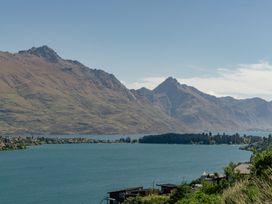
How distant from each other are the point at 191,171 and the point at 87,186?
52.2m

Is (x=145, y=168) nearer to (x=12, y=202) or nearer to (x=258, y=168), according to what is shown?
(x=12, y=202)

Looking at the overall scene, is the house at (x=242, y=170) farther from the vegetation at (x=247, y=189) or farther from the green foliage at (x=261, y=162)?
the green foliage at (x=261, y=162)

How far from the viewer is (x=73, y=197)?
118875mm

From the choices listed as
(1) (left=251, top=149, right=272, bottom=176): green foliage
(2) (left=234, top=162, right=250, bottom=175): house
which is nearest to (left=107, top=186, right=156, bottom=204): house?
(2) (left=234, top=162, right=250, bottom=175): house

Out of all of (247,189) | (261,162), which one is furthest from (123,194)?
(247,189)

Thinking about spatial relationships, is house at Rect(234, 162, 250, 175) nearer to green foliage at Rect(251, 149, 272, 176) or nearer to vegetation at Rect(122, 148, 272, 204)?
vegetation at Rect(122, 148, 272, 204)

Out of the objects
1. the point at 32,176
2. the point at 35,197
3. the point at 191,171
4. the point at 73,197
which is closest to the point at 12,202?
the point at 35,197

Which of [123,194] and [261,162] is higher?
[261,162]

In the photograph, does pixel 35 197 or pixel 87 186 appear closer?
pixel 35 197

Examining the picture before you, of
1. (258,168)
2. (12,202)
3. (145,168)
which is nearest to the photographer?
(258,168)

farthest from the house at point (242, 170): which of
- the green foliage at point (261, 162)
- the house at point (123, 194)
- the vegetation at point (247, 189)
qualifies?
the house at point (123, 194)

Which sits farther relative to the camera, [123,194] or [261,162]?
[123,194]

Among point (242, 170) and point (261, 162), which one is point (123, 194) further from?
point (261, 162)

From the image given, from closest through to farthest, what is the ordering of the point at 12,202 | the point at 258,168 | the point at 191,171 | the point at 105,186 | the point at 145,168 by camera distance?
1. the point at 258,168
2. the point at 12,202
3. the point at 105,186
4. the point at 191,171
5. the point at 145,168
